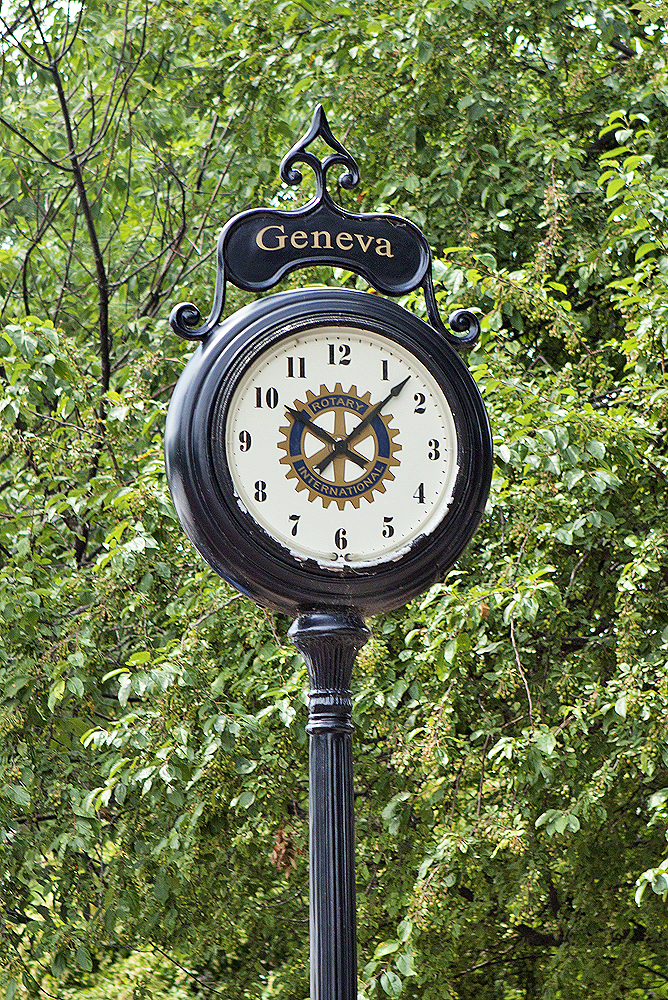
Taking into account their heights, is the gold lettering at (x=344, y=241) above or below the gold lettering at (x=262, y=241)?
above

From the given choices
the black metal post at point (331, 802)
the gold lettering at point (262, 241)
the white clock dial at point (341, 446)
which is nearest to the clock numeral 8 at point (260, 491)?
the white clock dial at point (341, 446)

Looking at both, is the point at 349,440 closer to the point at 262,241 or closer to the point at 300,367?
the point at 300,367

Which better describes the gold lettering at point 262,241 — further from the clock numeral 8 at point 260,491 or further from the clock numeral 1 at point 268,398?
the clock numeral 8 at point 260,491

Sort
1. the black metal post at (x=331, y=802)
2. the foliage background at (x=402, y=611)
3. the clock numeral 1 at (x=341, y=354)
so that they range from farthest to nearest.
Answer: the foliage background at (x=402, y=611)
the clock numeral 1 at (x=341, y=354)
the black metal post at (x=331, y=802)

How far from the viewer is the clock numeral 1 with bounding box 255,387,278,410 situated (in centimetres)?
213

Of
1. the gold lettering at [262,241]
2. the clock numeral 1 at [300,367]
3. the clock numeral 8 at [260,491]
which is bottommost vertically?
the clock numeral 8 at [260,491]

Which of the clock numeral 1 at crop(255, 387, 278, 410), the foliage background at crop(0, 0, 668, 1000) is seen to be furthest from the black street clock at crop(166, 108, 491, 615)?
the foliage background at crop(0, 0, 668, 1000)

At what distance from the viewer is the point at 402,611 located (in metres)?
4.85

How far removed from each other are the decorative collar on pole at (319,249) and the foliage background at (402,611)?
5.68 feet

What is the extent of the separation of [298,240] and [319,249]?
0.04m

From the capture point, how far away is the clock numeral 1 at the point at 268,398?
6.98ft

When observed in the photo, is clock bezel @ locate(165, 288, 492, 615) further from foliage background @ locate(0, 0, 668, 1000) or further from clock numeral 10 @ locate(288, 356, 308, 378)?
foliage background @ locate(0, 0, 668, 1000)

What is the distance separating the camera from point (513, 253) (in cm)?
571

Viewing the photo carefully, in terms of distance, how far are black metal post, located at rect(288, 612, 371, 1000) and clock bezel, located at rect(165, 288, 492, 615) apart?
5 centimetres
